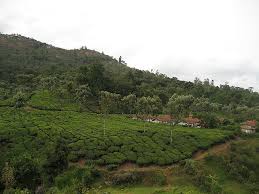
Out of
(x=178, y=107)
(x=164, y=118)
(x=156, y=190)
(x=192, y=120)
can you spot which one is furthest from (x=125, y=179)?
(x=192, y=120)

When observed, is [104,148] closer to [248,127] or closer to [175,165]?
[175,165]

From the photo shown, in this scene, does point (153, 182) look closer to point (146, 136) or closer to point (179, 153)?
point (179, 153)

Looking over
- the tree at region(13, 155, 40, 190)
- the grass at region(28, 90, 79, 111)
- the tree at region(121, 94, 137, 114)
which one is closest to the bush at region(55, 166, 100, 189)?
the tree at region(13, 155, 40, 190)

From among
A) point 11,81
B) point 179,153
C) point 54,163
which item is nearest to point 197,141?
point 179,153

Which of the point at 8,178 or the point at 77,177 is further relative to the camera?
the point at 77,177

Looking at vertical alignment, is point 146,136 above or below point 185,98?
below

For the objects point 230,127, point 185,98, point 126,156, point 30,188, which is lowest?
point 30,188

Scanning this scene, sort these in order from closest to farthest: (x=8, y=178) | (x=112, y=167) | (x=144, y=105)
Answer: (x=8, y=178), (x=112, y=167), (x=144, y=105)

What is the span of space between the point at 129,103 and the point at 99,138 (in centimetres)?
2662

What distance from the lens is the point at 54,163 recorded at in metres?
50.9

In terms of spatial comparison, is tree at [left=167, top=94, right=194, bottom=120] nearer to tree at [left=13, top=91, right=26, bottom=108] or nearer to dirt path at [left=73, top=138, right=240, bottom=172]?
dirt path at [left=73, top=138, right=240, bottom=172]

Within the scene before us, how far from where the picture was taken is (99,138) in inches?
2486

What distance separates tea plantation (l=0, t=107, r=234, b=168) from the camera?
5755 centimetres

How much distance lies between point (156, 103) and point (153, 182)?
2629 cm
